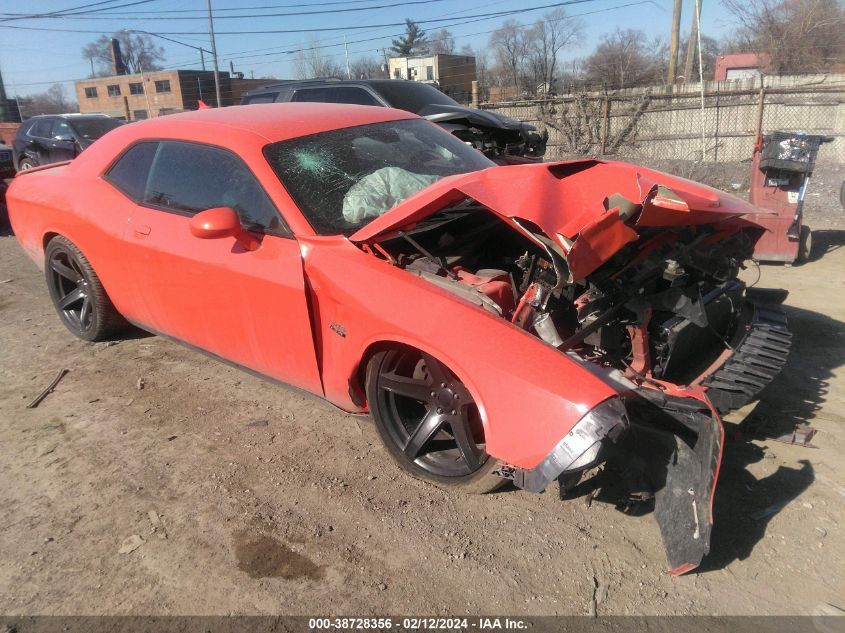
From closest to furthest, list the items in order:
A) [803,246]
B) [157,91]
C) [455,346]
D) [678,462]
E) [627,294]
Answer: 1. [678,462]
2. [455,346]
3. [627,294]
4. [803,246]
5. [157,91]

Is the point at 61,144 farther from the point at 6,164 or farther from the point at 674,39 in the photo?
the point at 674,39

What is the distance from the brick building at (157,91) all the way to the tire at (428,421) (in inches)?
1353

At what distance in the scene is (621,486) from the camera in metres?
2.81

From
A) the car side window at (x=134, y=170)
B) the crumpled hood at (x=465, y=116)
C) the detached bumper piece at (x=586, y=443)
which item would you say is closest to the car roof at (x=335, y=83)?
the crumpled hood at (x=465, y=116)

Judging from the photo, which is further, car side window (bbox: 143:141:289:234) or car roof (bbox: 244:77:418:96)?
car roof (bbox: 244:77:418:96)

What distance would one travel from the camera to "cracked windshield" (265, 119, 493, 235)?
308cm

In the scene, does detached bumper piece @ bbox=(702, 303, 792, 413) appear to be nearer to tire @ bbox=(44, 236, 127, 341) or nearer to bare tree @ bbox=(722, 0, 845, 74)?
tire @ bbox=(44, 236, 127, 341)

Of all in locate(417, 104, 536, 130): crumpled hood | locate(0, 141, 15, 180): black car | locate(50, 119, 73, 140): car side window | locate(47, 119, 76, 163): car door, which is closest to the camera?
locate(417, 104, 536, 130): crumpled hood

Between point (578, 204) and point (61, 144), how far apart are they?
12170 millimetres

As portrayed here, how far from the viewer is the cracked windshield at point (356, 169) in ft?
10.1

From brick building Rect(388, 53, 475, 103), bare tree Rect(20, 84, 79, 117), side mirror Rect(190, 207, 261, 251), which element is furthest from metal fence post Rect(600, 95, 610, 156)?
bare tree Rect(20, 84, 79, 117)

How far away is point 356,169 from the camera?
3.34 metres

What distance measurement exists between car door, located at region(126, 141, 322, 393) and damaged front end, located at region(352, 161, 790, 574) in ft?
1.56

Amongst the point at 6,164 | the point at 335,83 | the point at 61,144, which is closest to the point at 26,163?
the point at 61,144
